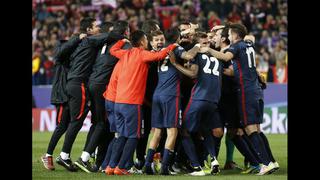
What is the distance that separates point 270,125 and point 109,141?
10276mm

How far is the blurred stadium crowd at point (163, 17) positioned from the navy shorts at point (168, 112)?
42.7 ft

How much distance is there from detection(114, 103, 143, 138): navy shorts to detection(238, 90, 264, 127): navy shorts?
1.45m

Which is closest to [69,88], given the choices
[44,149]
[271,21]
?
[44,149]

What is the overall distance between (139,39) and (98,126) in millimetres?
1477

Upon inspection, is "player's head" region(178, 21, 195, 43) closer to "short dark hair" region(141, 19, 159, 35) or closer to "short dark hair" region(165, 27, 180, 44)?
"short dark hair" region(165, 27, 180, 44)

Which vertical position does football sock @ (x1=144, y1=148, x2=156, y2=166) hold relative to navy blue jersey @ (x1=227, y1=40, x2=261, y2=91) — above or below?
below

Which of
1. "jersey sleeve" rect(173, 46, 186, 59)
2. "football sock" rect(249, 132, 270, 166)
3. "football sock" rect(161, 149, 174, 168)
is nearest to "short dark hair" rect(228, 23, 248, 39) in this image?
"jersey sleeve" rect(173, 46, 186, 59)

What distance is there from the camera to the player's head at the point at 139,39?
10820 millimetres

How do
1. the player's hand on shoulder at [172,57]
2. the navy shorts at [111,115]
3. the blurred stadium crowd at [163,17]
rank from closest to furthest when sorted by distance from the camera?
the player's hand on shoulder at [172,57] < the navy shorts at [111,115] < the blurred stadium crowd at [163,17]

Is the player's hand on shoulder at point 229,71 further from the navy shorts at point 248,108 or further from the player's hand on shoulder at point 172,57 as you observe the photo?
the player's hand on shoulder at point 172,57

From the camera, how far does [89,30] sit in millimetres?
11711

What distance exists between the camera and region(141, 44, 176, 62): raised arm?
1038 centimetres

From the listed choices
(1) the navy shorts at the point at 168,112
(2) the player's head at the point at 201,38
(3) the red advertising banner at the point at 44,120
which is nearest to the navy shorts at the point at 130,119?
(1) the navy shorts at the point at 168,112
